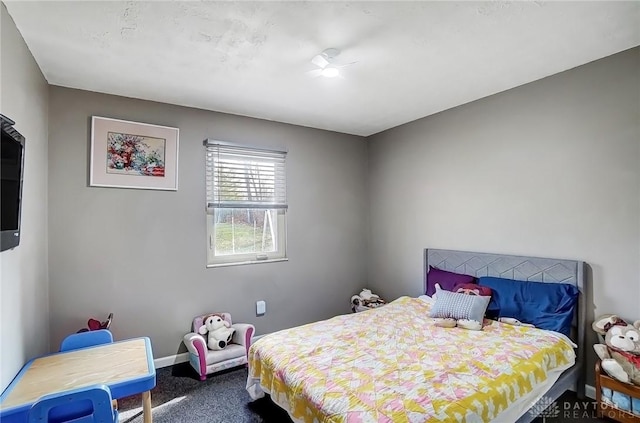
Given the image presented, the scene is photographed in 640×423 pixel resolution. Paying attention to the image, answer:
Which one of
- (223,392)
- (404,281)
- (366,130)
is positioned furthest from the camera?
(366,130)

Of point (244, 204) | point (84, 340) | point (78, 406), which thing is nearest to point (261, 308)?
point (244, 204)

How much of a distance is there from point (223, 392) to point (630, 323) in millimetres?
2982

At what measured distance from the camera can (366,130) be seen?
162 inches

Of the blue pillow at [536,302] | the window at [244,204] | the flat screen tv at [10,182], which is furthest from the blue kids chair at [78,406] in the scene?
the blue pillow at [536,302]

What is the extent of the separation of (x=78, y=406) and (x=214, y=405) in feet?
3.77

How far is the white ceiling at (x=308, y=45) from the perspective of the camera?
5.66 feet

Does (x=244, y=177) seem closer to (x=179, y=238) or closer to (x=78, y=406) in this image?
(x=179, y=238)

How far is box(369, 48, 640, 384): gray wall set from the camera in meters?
2.25

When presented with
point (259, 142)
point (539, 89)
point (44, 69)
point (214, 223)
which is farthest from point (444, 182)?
point (44, 69)

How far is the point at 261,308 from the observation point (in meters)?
3.46

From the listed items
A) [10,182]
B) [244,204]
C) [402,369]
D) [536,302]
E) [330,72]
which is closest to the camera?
[10,182]

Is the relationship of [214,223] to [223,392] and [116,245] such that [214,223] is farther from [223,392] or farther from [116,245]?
[223,392]

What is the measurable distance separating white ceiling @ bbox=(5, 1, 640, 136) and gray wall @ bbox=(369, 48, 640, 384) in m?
0.22

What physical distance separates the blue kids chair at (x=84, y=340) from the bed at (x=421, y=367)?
1015 mm
